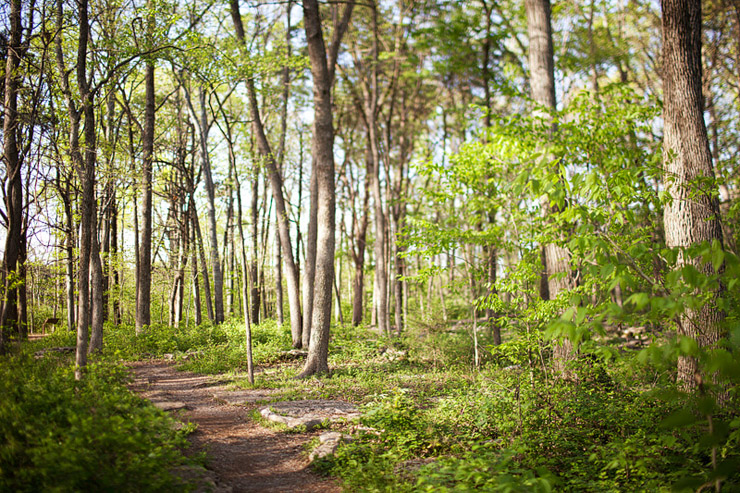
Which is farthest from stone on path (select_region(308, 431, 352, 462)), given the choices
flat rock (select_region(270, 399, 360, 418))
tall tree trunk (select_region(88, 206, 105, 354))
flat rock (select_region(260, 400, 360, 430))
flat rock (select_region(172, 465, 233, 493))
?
tall tree trunk (select_region(88, 206, 105, 354))

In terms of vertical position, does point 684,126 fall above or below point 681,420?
above

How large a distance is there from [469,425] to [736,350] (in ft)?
12.4

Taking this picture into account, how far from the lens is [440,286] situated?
34.4ft

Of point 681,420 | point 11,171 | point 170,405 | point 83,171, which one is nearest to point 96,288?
point 11,171

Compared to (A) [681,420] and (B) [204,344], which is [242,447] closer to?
(A) [681,420]

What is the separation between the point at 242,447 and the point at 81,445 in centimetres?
277

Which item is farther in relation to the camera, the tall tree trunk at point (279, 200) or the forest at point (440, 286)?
the tall tree trunk at point (279, 200)

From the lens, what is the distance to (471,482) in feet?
11.9

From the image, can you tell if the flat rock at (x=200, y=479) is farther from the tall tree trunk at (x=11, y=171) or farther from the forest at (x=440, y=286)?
Answer: the tall tree trunk at (x=11, y=171)

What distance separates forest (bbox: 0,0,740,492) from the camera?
3152 millimetres

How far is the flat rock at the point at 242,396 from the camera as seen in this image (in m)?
7.75

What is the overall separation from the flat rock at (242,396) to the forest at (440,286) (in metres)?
0.08

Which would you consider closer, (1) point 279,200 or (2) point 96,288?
(2) point 96,288

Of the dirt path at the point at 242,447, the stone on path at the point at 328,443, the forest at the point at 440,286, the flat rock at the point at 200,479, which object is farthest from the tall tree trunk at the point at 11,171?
the stone on path at the point at 328,443
